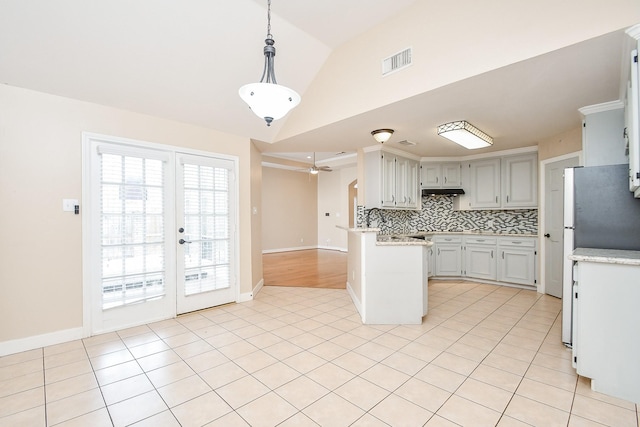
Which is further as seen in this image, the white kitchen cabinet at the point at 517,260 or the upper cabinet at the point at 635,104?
the white kitchen cabinet at the point at 517,260

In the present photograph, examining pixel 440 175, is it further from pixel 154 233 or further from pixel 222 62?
pixel 154 233

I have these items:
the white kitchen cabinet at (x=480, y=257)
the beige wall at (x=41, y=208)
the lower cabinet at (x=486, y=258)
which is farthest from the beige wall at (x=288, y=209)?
the beige wall at (x=41, y=208)

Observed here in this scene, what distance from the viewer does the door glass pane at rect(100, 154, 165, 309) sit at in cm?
313

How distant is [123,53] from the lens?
271 centimetres

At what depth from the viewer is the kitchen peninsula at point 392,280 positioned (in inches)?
132

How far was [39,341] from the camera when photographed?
277 centimetres

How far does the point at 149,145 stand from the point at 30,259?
5.24ft

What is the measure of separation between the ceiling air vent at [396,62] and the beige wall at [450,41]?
1.7 inches

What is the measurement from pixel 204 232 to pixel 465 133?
3.67m

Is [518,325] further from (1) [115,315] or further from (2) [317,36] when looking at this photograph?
(1) [115,315]

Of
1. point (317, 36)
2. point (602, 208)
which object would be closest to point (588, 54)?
point (602, 208)

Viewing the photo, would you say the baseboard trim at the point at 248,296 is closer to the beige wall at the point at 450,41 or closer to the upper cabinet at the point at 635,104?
the beige wall at the point at 450,41

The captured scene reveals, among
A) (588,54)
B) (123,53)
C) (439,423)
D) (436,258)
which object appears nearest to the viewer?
(439,423)

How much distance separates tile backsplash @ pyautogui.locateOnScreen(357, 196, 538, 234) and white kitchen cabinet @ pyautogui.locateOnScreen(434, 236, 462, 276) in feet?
1.44
